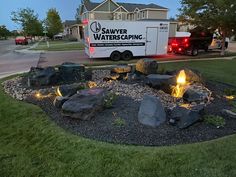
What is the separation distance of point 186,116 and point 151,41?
11.9 m

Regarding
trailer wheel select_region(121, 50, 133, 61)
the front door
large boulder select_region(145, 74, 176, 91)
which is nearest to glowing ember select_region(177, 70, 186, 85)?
large boulder select_region(145, 74, 176, 91)

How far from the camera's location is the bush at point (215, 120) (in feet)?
15.2

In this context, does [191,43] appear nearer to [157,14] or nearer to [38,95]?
[38,95]

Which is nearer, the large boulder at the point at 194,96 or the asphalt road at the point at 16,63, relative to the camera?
the large boulder at the point at 194,96

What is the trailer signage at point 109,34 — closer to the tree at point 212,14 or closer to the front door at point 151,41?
the front door at point 151,41

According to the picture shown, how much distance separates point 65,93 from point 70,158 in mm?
2621

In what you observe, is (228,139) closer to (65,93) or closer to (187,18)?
(65,93)

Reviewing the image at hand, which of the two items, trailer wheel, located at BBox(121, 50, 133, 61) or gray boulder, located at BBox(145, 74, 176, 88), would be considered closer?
gray boulder, located at BBox(145, 74, 176, 88)

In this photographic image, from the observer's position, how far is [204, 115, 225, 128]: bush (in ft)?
15.2

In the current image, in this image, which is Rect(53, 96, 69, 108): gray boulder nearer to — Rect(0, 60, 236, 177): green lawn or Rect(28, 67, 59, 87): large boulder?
Rect(0, 60, 236, 177): green lawn

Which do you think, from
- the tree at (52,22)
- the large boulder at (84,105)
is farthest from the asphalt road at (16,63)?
the tree at (52,22)

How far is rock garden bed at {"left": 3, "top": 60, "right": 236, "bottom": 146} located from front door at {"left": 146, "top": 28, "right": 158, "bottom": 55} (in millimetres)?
8862

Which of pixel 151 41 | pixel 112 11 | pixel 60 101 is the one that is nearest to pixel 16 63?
pixel 151 41

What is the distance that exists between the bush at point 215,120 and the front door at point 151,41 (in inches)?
451
